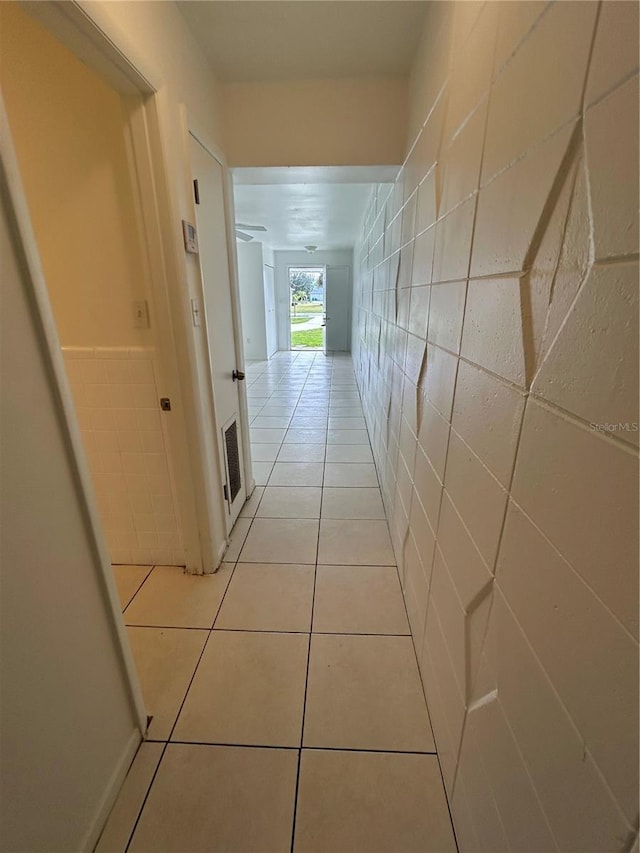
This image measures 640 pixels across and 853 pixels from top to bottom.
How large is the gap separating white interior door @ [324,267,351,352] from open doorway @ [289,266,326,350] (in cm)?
15

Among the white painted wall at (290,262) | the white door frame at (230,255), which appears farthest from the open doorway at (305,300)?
the white door frame at (230,255)

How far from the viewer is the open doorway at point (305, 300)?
8.99 meters

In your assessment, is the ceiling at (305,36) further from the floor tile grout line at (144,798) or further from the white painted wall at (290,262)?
the white painted wall at (290,262)

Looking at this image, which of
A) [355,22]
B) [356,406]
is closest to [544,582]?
[355,22]

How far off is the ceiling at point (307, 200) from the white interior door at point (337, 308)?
4.14 ft

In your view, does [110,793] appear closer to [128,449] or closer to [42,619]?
[42,619]

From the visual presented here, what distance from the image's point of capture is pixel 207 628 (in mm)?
1637

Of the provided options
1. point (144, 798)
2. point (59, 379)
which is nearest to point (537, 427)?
point (59, 379)

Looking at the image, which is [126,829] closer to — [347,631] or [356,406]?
[347,631]

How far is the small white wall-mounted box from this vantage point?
1547mm

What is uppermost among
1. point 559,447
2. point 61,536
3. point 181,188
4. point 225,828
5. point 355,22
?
point 355,22

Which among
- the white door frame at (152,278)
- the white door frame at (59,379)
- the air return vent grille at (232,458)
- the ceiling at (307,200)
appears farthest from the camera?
the air return vent grille at (232,458)

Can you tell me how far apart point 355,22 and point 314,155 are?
0.53 metres

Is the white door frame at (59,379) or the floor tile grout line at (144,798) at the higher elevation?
the white door frame at (59,379)
